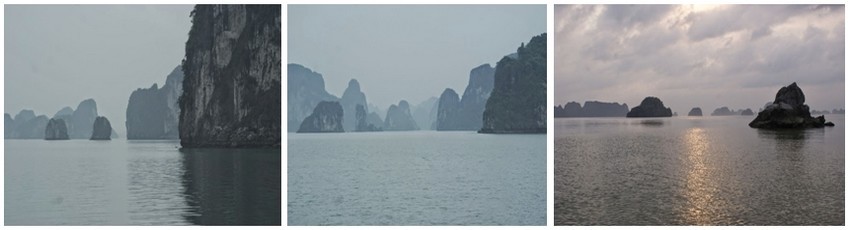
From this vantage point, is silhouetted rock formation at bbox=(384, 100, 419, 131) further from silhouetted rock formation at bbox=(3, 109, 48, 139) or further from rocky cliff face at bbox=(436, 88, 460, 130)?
silhouetted rock formation at bbox=(3, 109, 48, 139)

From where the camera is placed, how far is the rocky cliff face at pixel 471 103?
25.9m

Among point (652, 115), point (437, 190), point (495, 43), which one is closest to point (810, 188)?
point (652, 115)

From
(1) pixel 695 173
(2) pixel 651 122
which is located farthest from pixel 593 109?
(1) pixel 695 173

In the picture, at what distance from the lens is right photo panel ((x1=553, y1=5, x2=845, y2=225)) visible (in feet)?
26.5

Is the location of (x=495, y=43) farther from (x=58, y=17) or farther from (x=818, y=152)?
(x=58, y=17)

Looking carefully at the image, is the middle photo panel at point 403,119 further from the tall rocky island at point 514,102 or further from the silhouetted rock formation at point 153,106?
the silhouetted rock formation at point 153,106

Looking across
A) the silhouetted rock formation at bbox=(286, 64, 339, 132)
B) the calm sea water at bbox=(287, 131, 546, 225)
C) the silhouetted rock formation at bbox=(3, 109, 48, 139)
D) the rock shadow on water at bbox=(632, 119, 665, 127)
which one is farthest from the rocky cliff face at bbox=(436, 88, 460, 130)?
the rock shadow on water at bbox=(632, 119, 665, 127)

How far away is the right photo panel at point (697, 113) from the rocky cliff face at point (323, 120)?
9922mm

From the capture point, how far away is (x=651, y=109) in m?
9.34

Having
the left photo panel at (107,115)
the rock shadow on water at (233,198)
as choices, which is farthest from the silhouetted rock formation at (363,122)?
the rock shadow on water at (233,198)

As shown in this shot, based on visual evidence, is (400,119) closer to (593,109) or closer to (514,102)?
(514,102)

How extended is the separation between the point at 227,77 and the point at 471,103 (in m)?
10.7

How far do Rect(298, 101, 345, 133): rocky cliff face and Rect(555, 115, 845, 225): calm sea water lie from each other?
9822 mm

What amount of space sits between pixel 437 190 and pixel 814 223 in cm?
616
